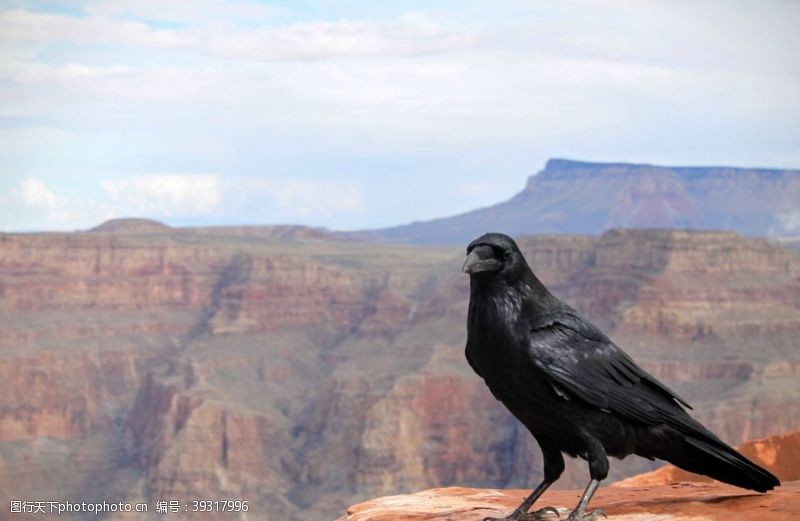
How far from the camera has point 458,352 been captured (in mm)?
105125

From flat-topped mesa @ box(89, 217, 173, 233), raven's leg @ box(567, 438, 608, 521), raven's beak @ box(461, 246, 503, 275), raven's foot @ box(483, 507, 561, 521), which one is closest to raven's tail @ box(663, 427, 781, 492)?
raven's leg @ box(567, 438, 608, 521)

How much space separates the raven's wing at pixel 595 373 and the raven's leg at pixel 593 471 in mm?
305

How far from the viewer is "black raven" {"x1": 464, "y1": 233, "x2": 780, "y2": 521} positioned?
390 inches

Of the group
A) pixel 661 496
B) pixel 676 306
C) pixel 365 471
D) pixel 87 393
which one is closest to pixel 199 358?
pixel 87 393

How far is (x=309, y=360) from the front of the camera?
117312mm

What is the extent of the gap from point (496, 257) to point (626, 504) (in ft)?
8.47

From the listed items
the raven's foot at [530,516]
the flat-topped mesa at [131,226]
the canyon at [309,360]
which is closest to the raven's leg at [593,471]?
the raven's foot at [530,516]

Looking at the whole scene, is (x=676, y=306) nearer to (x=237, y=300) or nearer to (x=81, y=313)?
(x=237, y=300)

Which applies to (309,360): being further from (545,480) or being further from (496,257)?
Answer: (496,257)

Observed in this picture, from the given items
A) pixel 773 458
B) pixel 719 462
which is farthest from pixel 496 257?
pixel 773 458

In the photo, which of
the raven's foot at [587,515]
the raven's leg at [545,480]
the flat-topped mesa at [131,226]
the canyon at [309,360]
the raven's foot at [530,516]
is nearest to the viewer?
the raven's foot at [587,515]

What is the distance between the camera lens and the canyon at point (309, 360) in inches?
3738

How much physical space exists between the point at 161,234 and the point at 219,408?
1489 inches

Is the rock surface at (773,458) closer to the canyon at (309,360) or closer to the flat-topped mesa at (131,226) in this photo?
the canyon at (309,360)
